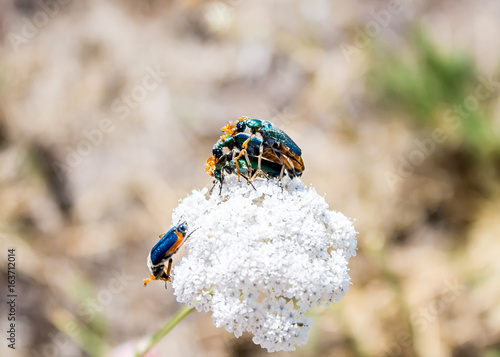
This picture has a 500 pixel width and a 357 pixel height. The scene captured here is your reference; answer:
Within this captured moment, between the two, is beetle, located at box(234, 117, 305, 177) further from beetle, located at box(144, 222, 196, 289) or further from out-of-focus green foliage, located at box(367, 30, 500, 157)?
out-of-focus green foliage, located at box(367, 30, 500, 157)

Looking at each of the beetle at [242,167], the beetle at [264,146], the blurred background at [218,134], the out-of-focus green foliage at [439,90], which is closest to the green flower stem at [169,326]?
the beetle at [242,167]

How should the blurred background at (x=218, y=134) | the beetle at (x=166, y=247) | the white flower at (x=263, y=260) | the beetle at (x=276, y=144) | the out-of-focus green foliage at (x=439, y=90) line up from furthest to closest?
the out-of-focus green foliage at (x=439, y=90), the blurred background at (x=218, y=134), the beetle at (x=276, y=144), the beetle at (x=166, y=247), the white flower at (x=263, y=260)

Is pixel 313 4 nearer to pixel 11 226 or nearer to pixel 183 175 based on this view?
pixel 183 175

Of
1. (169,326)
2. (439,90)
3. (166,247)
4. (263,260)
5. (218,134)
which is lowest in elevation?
(169,326)

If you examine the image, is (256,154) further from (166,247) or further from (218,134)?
(218,134)

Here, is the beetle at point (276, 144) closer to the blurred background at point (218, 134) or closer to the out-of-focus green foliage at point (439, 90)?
the blurred background at point (218, 134)

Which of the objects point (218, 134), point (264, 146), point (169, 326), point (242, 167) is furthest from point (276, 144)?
point (218, 134)

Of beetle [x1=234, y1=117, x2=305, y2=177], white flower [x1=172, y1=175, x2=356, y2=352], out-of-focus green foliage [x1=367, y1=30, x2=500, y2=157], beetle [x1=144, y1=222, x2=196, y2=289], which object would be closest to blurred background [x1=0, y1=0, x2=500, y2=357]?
out-of-focus green foliage [x1=367, y1=30, x2=500, y2=157]
